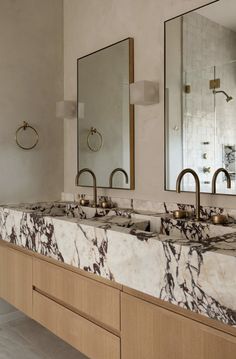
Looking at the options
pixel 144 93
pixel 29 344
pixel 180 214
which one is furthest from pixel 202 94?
pixel 29 344

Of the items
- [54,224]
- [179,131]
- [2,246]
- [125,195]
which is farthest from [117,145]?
[2,246]

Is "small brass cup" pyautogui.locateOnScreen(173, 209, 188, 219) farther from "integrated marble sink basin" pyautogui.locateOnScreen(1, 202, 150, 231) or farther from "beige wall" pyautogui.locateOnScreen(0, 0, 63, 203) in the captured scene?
"beige wall" pyautogui.locateOnScreen(0, 0, 63, 203)

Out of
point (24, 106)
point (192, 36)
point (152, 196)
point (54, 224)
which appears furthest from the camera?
point (24, 106)

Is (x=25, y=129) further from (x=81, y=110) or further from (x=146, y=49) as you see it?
(x=146, y=49)

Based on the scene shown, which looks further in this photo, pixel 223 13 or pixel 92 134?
pixel 92 134

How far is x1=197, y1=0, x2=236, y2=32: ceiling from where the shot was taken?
5.99 feet

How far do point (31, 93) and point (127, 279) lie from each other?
6.09 ft

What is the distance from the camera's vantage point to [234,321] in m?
1.11

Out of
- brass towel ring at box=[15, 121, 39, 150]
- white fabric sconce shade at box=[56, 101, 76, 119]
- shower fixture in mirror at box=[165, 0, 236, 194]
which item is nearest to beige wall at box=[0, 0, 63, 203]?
brass towel ring at box=[15, 121, 39, 150]

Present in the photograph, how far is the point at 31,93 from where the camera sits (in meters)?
2.81

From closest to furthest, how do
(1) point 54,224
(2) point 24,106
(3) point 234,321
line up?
(3) point 234,321, (1) point 54,224, (2) point 24,106

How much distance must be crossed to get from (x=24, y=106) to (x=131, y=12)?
3.42 feet

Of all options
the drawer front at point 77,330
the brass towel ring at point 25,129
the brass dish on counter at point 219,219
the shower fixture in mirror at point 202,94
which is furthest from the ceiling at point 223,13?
the drawer front at point 77,330

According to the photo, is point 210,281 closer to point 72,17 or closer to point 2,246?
point 2,246
